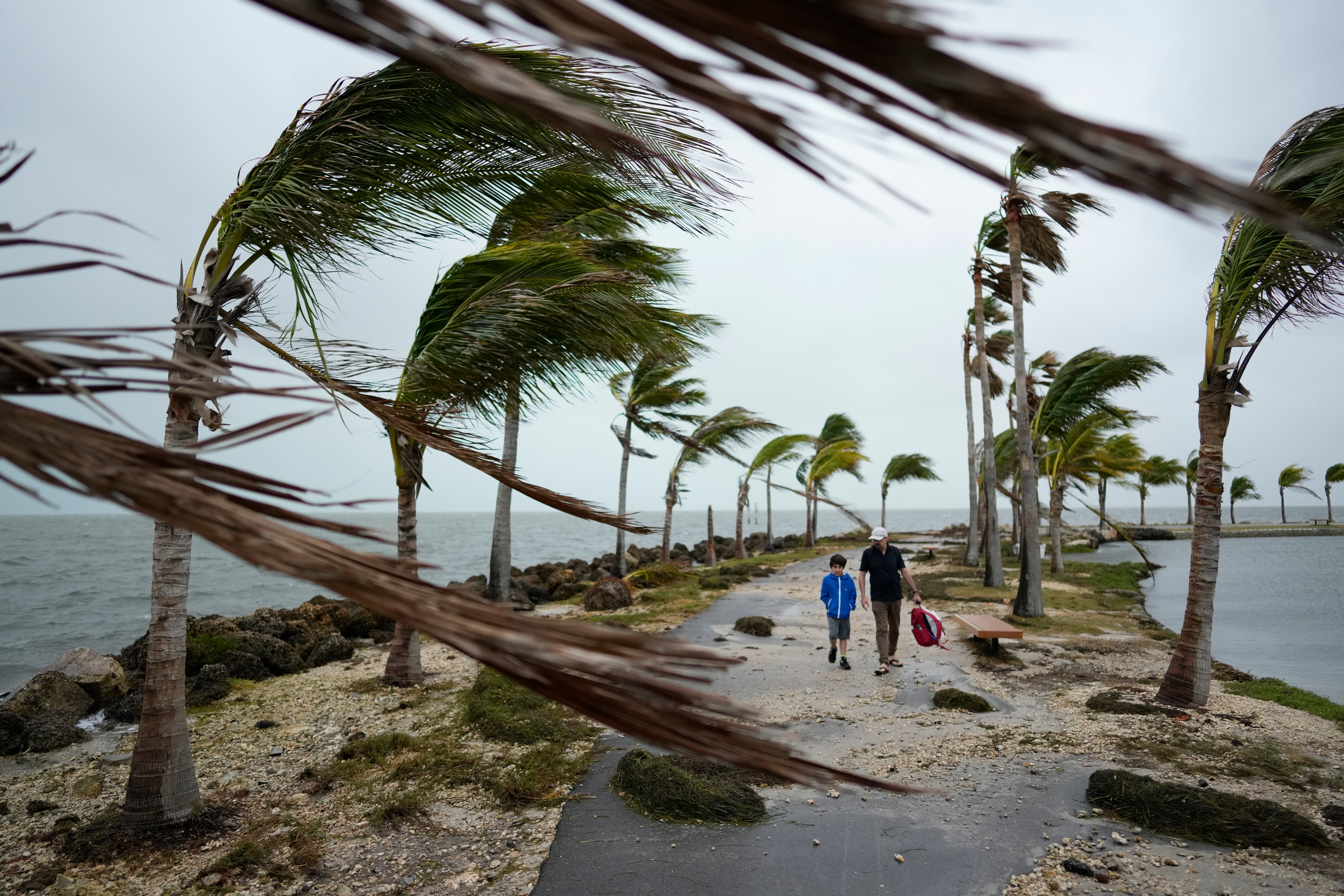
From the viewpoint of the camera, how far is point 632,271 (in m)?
6.15

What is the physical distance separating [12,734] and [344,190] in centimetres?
693

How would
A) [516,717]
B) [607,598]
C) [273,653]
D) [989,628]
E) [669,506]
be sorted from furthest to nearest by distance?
[669,506]
[607,598]
[273,653]
[989,628]
[516,717]

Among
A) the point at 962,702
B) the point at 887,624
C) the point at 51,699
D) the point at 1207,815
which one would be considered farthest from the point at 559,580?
the point at 1207,815

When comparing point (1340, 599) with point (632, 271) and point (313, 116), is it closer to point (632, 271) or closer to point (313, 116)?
point (632, 271)

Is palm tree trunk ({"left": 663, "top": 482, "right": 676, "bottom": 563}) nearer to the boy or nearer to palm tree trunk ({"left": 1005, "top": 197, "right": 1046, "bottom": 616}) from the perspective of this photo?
palm tree trunk ({"left": 1005, "top": 197, "right": 1046, "bottom": 616})

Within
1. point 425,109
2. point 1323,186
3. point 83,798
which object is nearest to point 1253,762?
point 1323,186

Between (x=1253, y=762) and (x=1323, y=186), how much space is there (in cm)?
480

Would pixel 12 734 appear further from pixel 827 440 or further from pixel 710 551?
pixel 827 440

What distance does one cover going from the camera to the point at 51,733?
6.94m

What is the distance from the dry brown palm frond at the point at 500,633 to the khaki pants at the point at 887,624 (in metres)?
8.49

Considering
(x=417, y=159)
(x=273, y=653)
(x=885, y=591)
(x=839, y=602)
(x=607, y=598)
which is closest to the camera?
(x=417, y=159)

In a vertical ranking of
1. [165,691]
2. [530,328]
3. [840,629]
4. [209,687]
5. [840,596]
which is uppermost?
[530,328]

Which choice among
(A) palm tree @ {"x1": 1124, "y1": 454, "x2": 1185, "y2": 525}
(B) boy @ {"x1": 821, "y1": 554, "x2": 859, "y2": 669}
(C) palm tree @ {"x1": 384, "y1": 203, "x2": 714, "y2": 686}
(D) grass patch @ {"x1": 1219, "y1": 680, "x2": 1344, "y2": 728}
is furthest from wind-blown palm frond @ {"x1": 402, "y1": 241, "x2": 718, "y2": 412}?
(A) palm tree @ {"x1": 1124, "y1": 454, "x2": 1185, "y2": 525}

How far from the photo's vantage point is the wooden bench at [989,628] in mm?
8914
